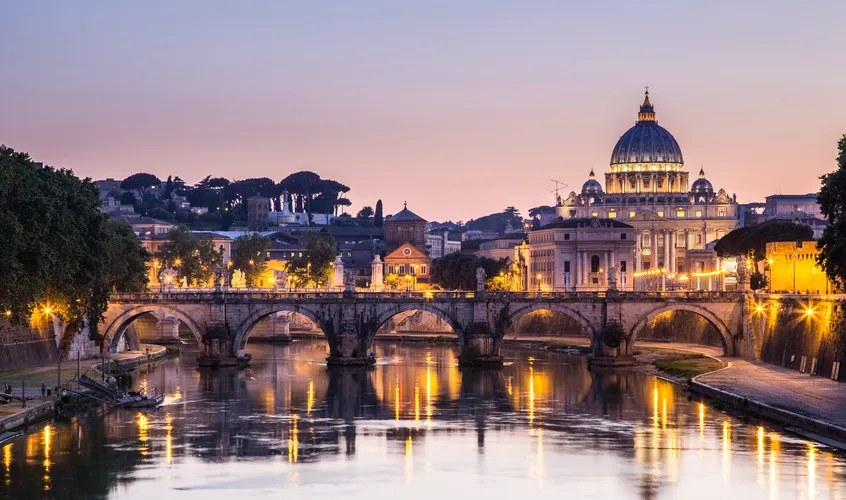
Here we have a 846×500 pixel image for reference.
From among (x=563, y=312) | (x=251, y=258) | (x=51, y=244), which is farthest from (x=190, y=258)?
(x=51, y=244)

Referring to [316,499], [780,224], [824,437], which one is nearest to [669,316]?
[780,224]

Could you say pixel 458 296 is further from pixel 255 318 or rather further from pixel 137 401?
pixel 137 401

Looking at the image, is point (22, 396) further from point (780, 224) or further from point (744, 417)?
point (780, 224)

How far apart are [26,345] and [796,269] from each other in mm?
51443

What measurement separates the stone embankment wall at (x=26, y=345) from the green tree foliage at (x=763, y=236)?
6809 cm

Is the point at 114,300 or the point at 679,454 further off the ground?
the point at 114,300

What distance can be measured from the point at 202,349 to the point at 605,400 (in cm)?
3359

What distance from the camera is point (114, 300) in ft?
352

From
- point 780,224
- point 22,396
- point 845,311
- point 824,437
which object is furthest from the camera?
point 780,224

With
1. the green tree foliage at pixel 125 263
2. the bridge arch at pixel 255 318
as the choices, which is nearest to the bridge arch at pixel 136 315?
the green tree foliage at pixel 125 263

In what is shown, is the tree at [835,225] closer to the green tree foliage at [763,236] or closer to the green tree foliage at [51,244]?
the green tree foliage at [51,244]

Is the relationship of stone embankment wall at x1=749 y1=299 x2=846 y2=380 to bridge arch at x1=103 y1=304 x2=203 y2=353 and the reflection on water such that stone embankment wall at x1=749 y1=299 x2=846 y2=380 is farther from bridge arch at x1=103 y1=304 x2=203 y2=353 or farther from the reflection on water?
bridge arch at x1=103 y1=304 x2=203 y2=353

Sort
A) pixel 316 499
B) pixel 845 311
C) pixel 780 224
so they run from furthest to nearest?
pixel 780 224
pixel 845 311
pixel 316 499

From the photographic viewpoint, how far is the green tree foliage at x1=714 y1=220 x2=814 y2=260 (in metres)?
139
